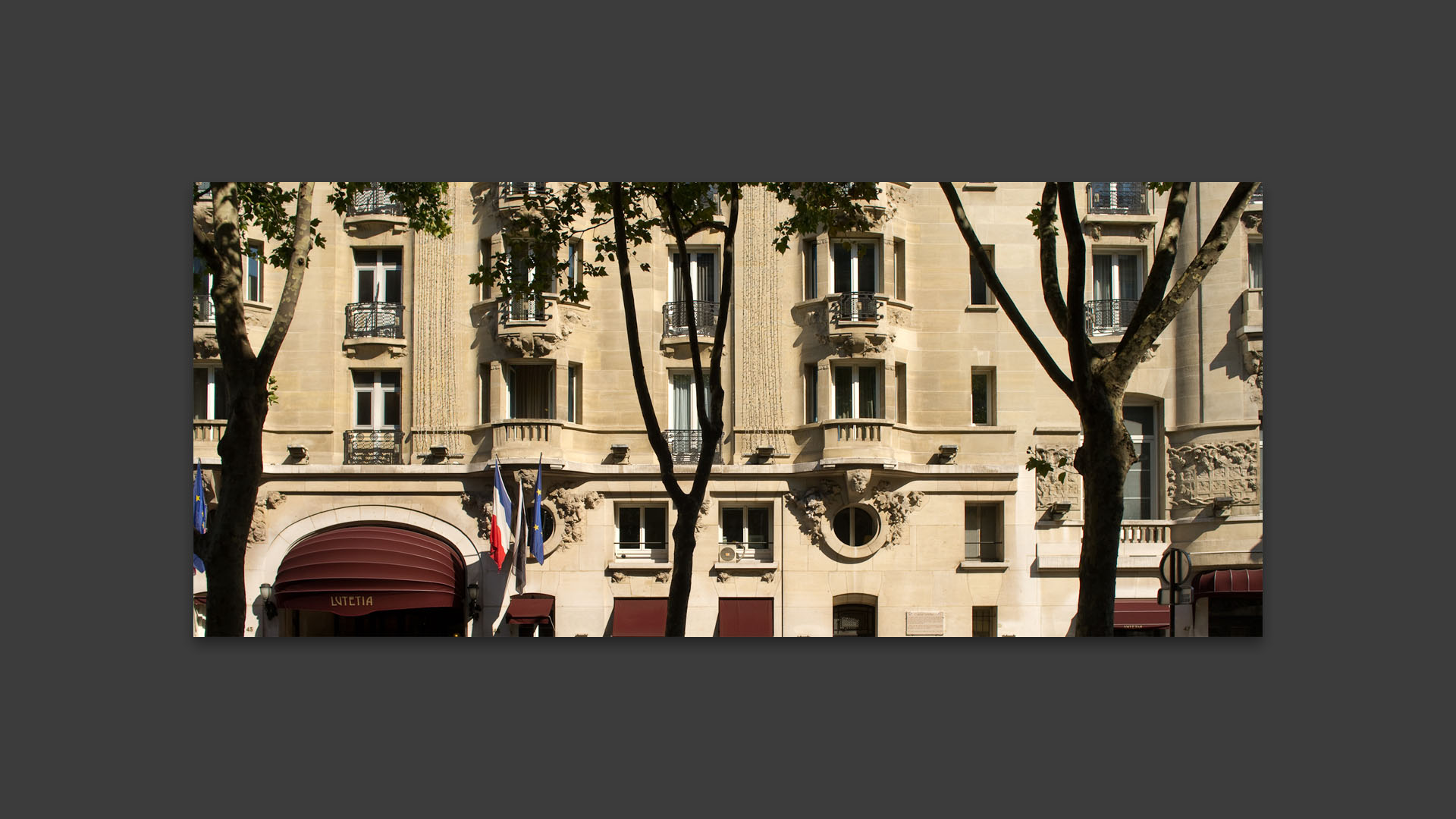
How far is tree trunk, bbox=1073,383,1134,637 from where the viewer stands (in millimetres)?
11258

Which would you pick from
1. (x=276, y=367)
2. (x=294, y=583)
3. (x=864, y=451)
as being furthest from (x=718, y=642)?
(x=276, y=367)

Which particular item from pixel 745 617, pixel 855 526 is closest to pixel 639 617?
pixel 745 617

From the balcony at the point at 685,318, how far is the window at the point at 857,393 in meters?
1.33

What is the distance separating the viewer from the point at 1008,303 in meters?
12.1

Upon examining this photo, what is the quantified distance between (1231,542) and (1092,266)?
9.66ft

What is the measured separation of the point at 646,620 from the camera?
12.9 m

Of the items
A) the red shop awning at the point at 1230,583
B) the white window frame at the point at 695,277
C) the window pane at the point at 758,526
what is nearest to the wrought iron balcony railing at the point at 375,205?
the white window frame at the point at 695,277

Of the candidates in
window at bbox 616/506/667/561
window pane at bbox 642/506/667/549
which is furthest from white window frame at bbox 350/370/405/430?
window pane at bbox 642/506/667/549

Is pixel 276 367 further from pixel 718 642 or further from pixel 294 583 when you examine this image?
pixel 718 642

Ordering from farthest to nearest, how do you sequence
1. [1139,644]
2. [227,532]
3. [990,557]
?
1. [990,557]
2. [1139,644]
3. [227,532]

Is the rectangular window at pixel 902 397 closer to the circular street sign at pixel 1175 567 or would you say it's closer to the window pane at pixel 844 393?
the window pane at pixel 844 393

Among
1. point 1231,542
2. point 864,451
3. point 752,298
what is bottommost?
point 1231,542

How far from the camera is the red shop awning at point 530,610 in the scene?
1294 cm

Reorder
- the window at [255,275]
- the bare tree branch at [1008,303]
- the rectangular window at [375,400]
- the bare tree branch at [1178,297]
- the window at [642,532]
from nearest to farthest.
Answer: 1. the bare tree branch at [1178,297]
2. the bare tree branch at [1008,303]
3. the window at [255,275]
4. the window at [642,532]
5. the rectangular window at [375,400]
